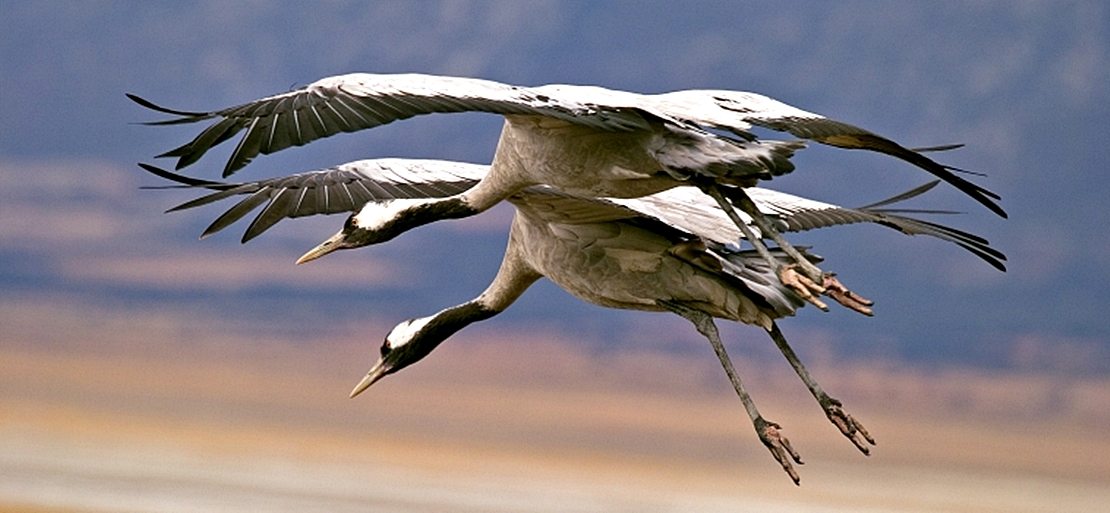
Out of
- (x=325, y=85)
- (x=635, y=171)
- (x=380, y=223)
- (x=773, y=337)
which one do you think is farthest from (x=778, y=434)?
(x=325, y=85)

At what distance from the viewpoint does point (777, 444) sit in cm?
796

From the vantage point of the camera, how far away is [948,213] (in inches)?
362

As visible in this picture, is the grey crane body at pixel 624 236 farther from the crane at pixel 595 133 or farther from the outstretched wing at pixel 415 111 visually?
the outstretched wing at pixel 415 111

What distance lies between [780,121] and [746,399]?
1486 millimetres

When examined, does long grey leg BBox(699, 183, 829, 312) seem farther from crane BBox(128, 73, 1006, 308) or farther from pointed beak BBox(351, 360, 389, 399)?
pointed beak BBox(351, 360, 389, 399)

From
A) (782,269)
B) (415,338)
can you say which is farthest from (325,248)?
(782,269)

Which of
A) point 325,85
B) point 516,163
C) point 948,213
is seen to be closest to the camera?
point 325,85

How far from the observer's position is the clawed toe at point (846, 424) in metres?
8.10

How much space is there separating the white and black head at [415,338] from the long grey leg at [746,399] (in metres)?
1.40

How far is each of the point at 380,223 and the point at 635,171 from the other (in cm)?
Answer: 138

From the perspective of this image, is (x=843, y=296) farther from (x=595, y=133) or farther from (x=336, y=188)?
(x=336, y=188)

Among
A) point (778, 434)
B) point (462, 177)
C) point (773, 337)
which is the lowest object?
point (778, 434)

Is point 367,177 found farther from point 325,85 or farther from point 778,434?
point 778,434

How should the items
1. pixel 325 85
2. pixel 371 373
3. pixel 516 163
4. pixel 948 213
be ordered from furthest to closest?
pixel 371 373 → pixel 948 213 → pixel 516 163 → pixel 325 85
